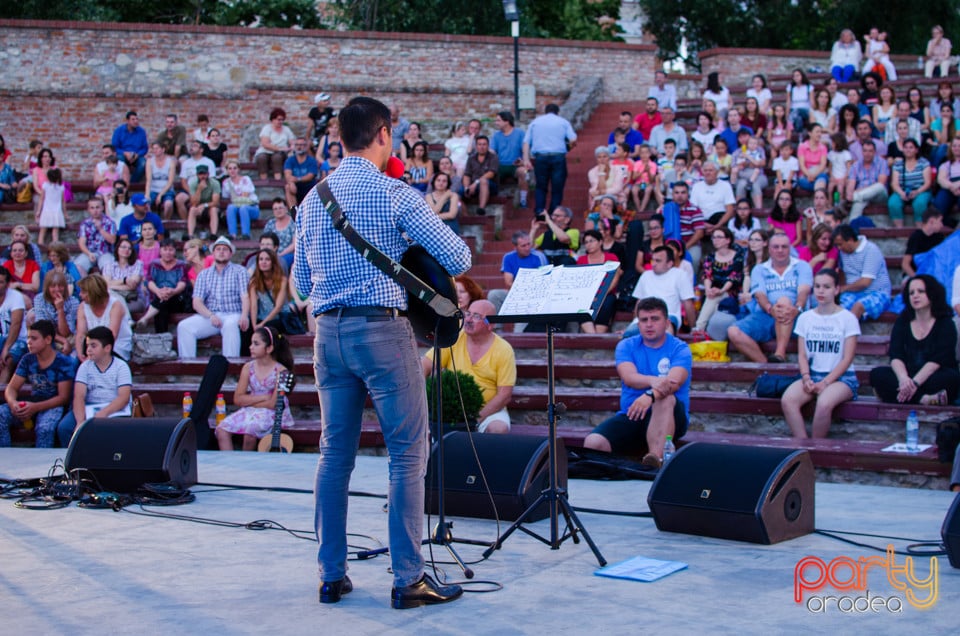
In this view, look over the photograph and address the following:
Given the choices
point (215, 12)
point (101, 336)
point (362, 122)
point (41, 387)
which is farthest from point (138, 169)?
point (362, 122)

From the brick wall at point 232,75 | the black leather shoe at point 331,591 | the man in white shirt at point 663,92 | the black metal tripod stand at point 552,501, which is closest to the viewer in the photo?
the black leather shoe at point 331,591

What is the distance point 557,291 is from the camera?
500cm

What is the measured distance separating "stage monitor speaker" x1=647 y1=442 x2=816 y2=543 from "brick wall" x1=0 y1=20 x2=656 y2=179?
1385 cm

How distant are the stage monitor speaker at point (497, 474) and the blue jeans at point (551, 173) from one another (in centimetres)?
852

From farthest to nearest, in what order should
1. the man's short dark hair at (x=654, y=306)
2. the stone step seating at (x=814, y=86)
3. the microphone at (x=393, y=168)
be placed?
the stone step seating at (x=814, y=86) → the man's short dark hair at (x=654, y=306) → the microphone at (x=393, y=168)

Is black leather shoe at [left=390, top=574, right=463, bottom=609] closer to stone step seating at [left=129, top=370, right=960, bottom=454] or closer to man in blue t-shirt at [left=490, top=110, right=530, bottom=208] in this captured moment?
stone step seating at [left=129, top=370, right=960, bottom=454]

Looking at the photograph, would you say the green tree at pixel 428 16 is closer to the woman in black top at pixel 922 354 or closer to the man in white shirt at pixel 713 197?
the man in white shirt at pixel 713 197

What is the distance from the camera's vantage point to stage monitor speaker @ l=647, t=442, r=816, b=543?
5.13 metres

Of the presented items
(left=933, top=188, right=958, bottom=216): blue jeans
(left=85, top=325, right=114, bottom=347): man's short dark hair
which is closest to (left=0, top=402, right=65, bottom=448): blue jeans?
(left=85, top=325, right=114, bottom=347): man's short dark hair

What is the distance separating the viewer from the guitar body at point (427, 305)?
167 inches

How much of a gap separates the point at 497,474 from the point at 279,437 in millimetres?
3590

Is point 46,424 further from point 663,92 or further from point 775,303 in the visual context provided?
point 663,92

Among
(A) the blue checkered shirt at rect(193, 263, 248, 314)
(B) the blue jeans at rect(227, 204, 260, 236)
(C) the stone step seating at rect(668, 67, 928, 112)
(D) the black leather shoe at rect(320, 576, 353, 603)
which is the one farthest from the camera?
(C) the stone step seating at rect(668, 67, 928, 112)

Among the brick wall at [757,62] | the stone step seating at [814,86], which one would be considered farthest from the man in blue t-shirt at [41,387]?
the brick wall at [757,62]
